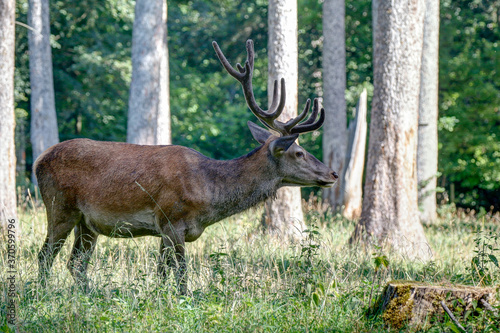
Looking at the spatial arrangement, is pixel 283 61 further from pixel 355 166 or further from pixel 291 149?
pixel 355 166

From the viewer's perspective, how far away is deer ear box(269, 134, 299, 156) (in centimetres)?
565

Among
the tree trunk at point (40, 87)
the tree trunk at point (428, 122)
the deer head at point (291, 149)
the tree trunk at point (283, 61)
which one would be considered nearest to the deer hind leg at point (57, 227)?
the deer head at point (291, 149)

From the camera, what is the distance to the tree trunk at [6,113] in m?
8.32

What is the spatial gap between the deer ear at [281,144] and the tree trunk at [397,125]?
9.92ft

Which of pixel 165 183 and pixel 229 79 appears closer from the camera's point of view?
pixel 165 183

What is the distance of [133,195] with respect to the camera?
5.86 m

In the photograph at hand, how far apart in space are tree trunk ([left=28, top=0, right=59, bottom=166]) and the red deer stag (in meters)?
10.5

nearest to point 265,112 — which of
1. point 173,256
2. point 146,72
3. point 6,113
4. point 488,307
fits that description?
point 173,256

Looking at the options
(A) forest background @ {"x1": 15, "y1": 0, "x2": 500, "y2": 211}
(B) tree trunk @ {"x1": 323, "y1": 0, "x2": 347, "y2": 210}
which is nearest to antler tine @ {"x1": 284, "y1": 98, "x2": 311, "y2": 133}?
(B) tree trunk @ {"x1": 323, "y1": 0, "x2": 347, "y2": 210}

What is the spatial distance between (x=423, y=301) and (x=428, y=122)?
10.4 metres

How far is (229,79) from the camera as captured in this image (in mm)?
23766

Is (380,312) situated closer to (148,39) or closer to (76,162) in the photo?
(76,162)

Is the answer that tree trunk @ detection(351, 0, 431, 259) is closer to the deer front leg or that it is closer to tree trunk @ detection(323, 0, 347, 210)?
the deer front leg

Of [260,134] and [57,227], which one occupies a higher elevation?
[260,134]
